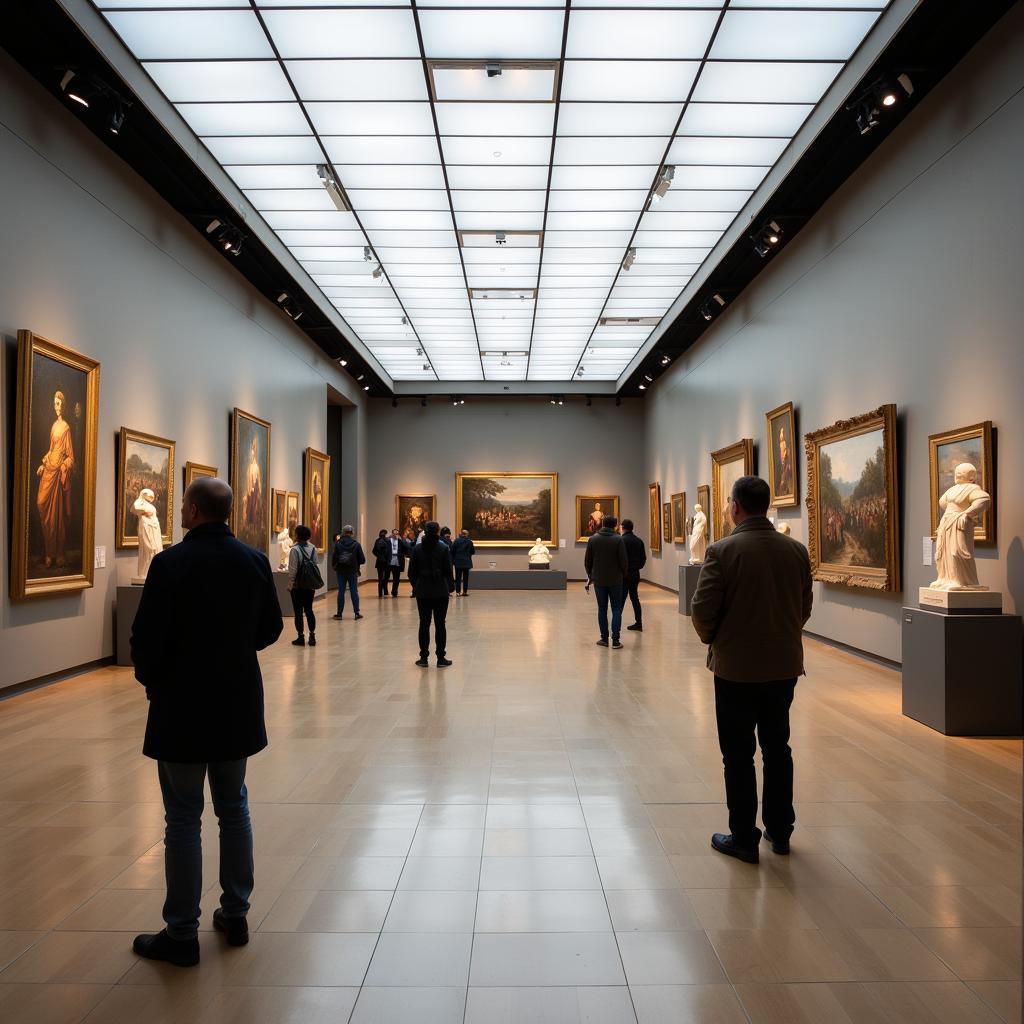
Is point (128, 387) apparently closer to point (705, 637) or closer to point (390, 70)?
point (390, 70)

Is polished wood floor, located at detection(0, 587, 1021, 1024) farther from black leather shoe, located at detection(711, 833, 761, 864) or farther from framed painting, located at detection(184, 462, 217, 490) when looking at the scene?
framed painting, located at detection(184, 462, 217, 490)

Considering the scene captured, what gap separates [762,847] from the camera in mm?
5629

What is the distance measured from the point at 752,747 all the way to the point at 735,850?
0.63 metres

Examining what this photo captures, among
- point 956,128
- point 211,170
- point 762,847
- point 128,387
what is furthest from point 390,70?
point 762,847

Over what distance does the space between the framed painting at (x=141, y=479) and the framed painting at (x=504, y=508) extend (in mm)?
21190

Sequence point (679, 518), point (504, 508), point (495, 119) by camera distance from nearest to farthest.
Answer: point (495, 119), point (679, 518), point (504, 508)

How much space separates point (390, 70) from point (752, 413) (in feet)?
37.9

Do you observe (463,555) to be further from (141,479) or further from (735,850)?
(735,850)

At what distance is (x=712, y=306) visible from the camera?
21.7m

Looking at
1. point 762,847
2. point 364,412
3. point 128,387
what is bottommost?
point 762,847

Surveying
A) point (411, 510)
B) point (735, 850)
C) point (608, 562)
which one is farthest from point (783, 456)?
point (411, 510)

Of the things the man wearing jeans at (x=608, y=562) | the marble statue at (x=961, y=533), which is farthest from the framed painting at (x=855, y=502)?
the man wearing jeans at (x=608, y=562)

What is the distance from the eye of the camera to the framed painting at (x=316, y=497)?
24.8 metres

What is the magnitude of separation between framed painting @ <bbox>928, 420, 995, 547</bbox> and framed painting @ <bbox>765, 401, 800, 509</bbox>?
552cm
